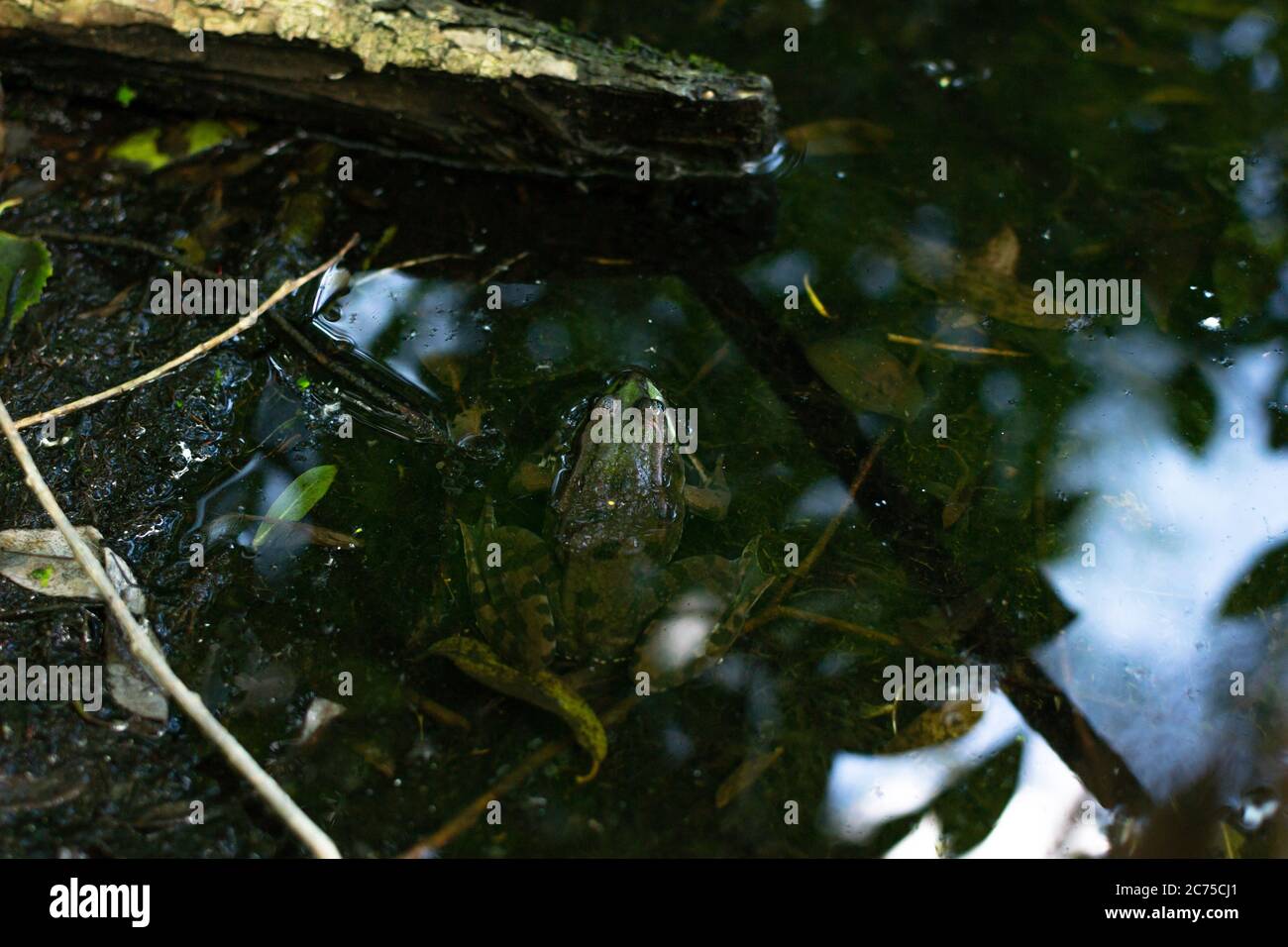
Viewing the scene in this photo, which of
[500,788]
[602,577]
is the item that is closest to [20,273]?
[602,577]

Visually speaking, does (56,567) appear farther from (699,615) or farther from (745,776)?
(745,776)

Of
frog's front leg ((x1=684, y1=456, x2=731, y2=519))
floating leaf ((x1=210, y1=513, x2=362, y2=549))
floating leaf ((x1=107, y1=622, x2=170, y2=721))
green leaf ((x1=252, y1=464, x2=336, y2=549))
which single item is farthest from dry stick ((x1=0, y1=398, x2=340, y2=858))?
frog's front leg ((x1=684, y1=456, x2=731, y2=519))

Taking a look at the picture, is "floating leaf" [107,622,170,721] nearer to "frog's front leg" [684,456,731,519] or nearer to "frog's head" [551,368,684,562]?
"frog's head" [551,368,684,562]

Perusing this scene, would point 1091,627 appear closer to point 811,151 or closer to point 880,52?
point 811,151

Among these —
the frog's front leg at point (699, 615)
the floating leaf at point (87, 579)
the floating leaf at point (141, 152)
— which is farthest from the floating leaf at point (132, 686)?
the floating leaf at point (141, 152)

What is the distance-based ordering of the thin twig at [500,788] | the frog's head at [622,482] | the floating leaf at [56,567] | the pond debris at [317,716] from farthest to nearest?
the frog's head at [622,482]
the floating leaf at [56,567]
the pond debris at [317,716]
the thin twig at [500,788]

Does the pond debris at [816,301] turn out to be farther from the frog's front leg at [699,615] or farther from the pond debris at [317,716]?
the pond debris at [317,716]
